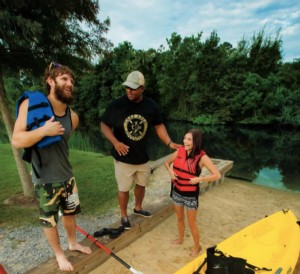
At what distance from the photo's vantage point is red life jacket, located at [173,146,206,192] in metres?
3.38

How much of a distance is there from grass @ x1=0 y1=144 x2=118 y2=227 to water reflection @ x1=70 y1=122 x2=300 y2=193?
691cm

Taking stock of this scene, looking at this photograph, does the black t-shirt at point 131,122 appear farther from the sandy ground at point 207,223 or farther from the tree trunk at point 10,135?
the tree trunk at point 10,135

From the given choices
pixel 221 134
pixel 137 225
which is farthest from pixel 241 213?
pixel 221 134

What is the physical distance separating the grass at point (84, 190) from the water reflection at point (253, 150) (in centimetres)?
691

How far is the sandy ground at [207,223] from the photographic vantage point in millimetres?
3691

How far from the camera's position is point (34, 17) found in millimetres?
4676

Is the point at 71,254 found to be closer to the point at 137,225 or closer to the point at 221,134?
the point at 137,225

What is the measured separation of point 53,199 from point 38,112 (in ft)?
3.03

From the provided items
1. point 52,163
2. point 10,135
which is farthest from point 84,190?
point 52,163

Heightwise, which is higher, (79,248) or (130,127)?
(130,127)

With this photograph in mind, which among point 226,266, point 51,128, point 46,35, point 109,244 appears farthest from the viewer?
point 46,35

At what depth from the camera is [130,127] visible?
3457 mm

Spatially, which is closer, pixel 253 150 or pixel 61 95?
pixel 61 95

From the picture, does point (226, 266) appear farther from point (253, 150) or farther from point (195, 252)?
point (253, 150)
